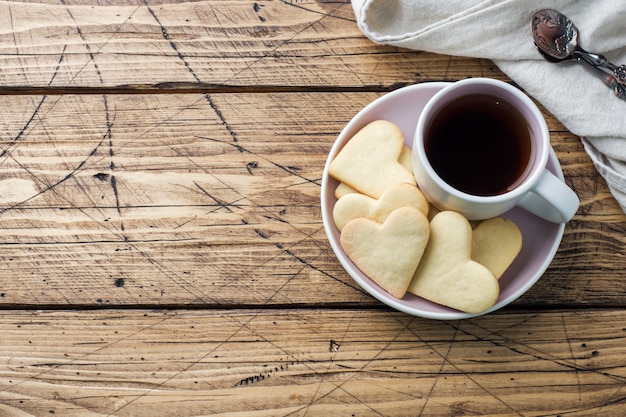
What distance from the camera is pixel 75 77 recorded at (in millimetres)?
728

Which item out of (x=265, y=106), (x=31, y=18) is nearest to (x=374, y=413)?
(x=265, y=106)

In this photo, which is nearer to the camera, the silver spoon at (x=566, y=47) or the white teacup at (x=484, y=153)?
the white teacup at (x=484, y=153)

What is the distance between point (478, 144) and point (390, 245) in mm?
128

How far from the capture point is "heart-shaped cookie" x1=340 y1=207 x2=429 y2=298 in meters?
0.60

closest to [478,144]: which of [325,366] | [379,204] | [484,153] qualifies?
[484,153]

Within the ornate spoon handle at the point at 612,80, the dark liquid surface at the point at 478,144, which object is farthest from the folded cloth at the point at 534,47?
the dark liquid surface at the point at 478,144

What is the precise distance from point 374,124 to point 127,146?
0.28 m

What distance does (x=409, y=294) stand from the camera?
62 cm

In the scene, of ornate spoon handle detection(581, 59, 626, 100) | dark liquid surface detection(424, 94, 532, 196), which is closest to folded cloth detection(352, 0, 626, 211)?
ornate spoon handle detection(581, 59, 626, 100)

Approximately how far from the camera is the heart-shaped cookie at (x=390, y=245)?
0.60m

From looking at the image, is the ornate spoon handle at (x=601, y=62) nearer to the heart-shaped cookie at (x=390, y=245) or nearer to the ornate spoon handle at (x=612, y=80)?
the ornate spoon handle at (x=612, y=80)

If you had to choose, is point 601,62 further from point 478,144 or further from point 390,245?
point 390,245

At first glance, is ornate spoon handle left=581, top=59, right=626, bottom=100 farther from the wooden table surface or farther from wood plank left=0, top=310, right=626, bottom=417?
wood plank left=0, top=310, right=626, bottom=417

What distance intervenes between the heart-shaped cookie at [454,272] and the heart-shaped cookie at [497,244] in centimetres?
2
